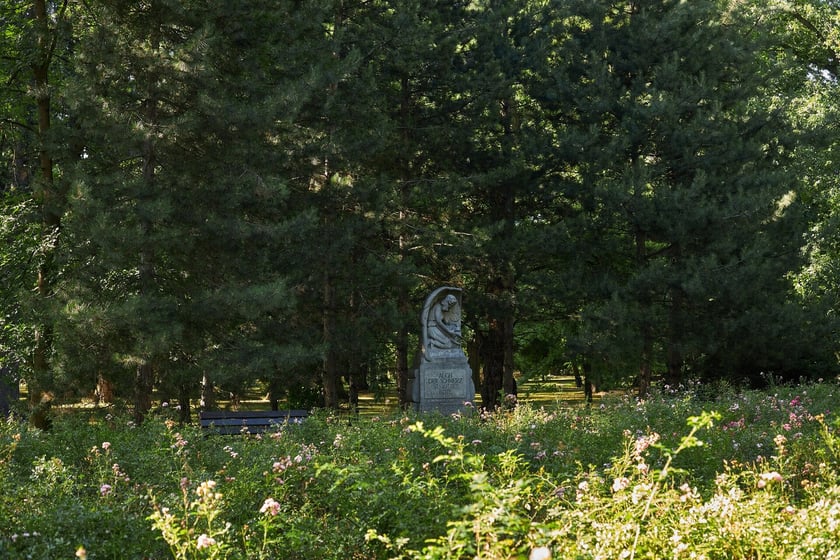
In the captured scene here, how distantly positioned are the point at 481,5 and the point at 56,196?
32.8 feet

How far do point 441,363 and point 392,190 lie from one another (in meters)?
3.91

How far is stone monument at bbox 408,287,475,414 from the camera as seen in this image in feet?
48.9

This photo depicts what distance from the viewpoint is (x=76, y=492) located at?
6258 millimetres

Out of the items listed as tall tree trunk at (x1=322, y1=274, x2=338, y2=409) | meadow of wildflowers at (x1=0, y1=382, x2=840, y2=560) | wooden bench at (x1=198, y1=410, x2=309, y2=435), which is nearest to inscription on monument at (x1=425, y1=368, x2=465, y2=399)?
tall tree trunk at (x1=322, y1=274, x2=338, y2=409)

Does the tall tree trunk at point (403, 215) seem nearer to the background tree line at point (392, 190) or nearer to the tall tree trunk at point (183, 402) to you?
the background tree line at point (392, 190)

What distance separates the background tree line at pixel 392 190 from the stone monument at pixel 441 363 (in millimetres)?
1395

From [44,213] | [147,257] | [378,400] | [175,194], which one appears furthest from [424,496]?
[378,400]

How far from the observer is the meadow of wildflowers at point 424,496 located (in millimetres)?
3873

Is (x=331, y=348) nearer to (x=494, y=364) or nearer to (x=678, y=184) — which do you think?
(x=494, y=364)

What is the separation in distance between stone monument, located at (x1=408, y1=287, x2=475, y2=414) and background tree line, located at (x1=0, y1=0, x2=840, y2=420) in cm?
139

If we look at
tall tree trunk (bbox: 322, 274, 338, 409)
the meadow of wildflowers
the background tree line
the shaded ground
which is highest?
the background tree line

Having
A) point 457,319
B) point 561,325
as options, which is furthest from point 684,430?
point 561,325

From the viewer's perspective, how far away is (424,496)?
16.9 feet

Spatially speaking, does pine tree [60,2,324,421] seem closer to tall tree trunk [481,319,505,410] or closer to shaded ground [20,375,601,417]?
shaded ground [20,375,601,417]
